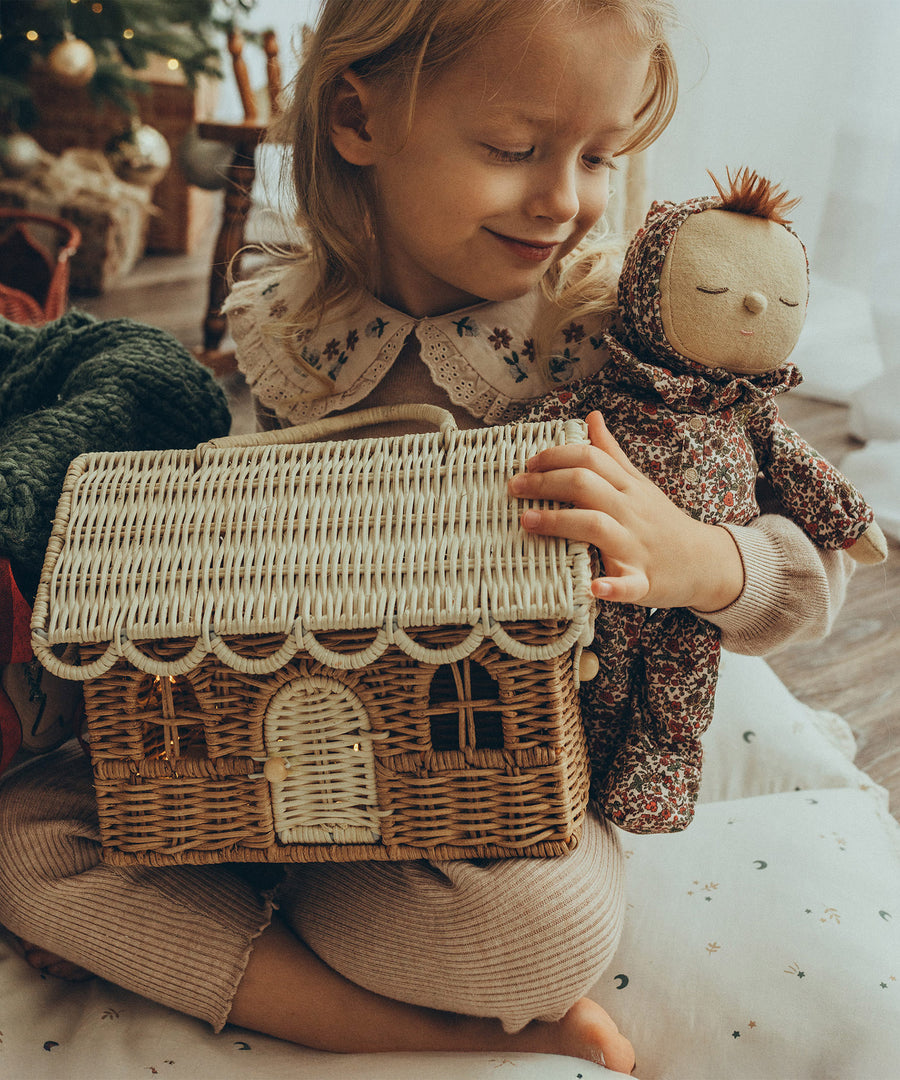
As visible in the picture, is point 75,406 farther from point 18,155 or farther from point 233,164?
point 18,155

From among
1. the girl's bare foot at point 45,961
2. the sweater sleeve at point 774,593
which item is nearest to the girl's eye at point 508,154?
the sweater sleeve at point 774,593

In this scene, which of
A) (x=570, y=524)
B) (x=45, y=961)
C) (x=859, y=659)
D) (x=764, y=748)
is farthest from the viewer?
(x=859, y=659)

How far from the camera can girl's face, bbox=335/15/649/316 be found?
736 millimetres

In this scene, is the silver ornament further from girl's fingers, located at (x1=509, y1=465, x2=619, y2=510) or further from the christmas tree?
girl's fingers, located at (x1=509, y1=465, x2=619, y2=510)

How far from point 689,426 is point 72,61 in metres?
2.14

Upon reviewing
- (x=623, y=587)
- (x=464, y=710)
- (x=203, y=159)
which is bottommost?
(x=203, y=159)

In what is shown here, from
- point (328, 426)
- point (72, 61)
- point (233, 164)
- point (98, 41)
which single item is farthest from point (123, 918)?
point (98, 41)

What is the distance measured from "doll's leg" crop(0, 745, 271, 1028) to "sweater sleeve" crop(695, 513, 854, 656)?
0.46m

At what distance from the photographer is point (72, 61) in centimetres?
233

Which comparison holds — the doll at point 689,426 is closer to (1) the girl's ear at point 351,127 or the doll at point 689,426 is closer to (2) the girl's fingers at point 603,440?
(2) the girl's fingers at point 603,440

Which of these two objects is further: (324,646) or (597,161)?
(597,161)

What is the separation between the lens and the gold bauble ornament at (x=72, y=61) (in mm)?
2319

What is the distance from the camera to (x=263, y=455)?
721mm

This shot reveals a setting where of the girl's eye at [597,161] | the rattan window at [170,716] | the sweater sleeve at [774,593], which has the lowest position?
the rattan window at [170,716]
